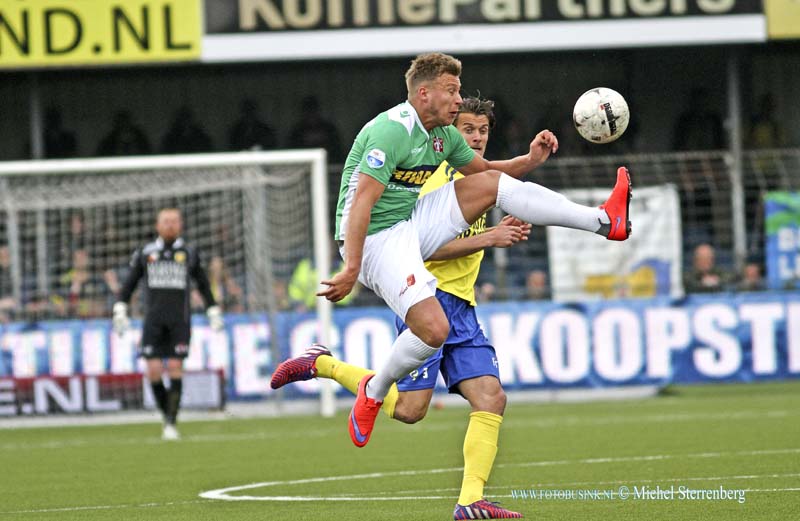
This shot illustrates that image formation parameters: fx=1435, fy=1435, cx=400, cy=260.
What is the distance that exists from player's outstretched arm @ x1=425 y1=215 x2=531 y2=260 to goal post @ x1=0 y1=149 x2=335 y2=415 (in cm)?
977

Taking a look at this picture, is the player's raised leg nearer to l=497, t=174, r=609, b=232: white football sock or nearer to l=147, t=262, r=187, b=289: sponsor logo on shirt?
l=497, t=174, r=609, b=232: white football sock

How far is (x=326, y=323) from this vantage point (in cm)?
1603

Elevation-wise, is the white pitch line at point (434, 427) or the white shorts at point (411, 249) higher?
the white shorts at point (411, 249)

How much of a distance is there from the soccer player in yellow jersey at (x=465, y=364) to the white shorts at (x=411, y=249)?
21cm

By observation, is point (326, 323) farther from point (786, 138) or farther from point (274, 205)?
point (786, 138)

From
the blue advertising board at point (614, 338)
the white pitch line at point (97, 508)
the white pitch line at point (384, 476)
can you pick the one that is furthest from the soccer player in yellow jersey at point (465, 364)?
the blue advertising board at point (614, 338)

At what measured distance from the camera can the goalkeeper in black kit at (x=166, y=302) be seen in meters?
14.1

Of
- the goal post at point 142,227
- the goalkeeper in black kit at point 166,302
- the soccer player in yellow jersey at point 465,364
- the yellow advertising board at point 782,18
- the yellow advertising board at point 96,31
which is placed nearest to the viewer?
the soccer player in yellow jersey at point 465,364

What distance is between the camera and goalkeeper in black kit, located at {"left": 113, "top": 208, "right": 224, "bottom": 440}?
14.1 m

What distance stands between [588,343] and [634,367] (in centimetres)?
65

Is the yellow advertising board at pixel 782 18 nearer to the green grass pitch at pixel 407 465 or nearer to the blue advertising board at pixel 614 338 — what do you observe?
the blue advertising board at pixel 614 338

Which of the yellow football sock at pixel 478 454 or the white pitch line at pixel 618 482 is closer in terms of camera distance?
the yellow football sock at pixel 478 454

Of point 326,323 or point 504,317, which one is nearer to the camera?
point 326,323

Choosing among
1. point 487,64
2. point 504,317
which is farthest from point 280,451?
point 487,64
